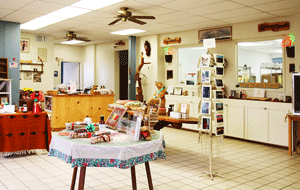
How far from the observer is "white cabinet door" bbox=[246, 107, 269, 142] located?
6.94 m

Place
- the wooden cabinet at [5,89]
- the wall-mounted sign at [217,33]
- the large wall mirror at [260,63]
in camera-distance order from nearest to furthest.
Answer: the large wall mirror at [260,63] < the wooden cabinet at [5,89] < the wall-mounted sign at [217,33]

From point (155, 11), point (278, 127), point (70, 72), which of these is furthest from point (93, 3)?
point (70, 72)

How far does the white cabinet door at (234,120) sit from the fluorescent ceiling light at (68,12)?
4.57 m

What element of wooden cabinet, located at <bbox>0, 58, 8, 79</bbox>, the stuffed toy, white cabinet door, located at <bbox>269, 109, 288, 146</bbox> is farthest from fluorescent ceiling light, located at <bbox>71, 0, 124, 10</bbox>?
white cabinet door, located at <bbox>269, 109, 288, 146</bbox>

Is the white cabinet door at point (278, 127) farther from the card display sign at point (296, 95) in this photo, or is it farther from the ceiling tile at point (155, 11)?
the ceiling tile at point (155, 11)

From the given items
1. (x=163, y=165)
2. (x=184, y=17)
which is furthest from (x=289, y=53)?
(x=163, y=165)

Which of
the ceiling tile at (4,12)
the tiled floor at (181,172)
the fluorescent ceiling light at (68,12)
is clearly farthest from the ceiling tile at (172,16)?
the ceiling tile at (4,12)

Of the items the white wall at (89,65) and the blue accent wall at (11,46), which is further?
the white wall at (89,65)

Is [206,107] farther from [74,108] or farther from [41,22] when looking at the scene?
[41,22]

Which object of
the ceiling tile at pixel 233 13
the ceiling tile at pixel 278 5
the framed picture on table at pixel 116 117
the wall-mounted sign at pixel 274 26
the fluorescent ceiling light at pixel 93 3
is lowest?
the framed picture on table at pixel 116 117

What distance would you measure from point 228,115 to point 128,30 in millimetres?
4398

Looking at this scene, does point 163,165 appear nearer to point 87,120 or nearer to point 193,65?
point 87,120

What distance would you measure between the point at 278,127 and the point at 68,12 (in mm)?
5927

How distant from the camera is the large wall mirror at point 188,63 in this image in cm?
960
